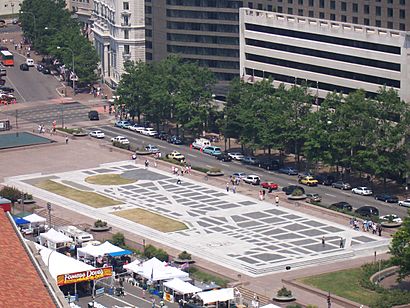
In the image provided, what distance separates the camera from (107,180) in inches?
7554

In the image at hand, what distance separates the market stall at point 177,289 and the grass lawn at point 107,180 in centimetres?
5378

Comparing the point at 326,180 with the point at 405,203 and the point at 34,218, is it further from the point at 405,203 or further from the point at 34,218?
the point at 34,218

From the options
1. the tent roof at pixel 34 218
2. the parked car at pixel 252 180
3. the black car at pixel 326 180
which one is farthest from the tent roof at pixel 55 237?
the black car at pixel 326 180

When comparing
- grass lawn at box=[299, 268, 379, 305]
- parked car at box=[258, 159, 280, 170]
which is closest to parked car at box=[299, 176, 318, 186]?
parked car at box=[258, 159, 280, 170]

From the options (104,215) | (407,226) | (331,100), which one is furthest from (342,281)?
(331,100)

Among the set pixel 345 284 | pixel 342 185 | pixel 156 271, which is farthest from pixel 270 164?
pixel 156 271

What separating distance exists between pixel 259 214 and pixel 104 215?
59.5 feet

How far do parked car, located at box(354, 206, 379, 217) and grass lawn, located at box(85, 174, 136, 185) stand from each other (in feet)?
116

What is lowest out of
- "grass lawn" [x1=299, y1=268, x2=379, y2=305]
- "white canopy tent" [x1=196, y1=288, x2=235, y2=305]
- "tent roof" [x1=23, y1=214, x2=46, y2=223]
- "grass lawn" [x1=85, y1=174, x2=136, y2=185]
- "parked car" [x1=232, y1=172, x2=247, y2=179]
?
"grass lawn" [x1=299, y1=268, x2=379, y2=305]

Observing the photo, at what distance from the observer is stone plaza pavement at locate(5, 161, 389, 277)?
15250 centimetres

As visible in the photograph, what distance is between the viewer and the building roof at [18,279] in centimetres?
8262

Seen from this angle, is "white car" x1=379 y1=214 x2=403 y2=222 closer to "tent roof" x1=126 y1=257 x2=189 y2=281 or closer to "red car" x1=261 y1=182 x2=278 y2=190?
"red car" x1=261 y1=182 x2=278 y2=190

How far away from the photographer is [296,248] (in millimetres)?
155625

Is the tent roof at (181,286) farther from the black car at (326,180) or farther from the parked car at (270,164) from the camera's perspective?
the parked car at (270,164)
